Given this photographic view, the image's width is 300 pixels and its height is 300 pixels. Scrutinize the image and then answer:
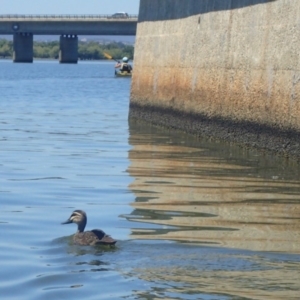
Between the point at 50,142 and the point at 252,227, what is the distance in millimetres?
11037

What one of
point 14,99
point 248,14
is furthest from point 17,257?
point 14,99

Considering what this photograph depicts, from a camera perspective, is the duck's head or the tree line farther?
the tree line

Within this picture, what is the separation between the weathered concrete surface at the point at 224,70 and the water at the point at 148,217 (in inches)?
23.4

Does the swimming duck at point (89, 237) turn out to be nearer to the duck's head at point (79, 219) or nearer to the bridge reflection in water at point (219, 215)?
the duck's head at point (79, 219)

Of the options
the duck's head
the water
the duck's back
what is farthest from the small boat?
the duck's back

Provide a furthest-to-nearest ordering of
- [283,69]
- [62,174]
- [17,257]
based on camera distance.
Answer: [283,69] → [62,174] → [17,257]

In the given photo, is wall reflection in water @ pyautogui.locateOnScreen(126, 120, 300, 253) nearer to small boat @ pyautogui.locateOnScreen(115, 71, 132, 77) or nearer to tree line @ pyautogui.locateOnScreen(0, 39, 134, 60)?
small boat @ pyautogui.locateOnScreen(115, 71, 132, 77)

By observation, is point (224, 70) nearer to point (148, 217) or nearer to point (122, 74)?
point (148, 217)

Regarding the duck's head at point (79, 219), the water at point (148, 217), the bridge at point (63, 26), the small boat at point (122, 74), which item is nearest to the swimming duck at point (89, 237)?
the duck's head at point (79, 219)

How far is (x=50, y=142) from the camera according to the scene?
23.8 m

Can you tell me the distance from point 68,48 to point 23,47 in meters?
5.23

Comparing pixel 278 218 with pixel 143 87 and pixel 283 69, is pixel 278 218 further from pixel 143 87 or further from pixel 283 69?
pixel 143 87

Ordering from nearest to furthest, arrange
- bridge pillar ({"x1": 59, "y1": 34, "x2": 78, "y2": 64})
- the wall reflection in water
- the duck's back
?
1. the duck's back
2. the wall reflection in water
3. bridge pillar ({"x1": 59, "y1": 34, "x2": 78, "y2": 64})

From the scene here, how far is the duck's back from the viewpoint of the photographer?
458 inches
